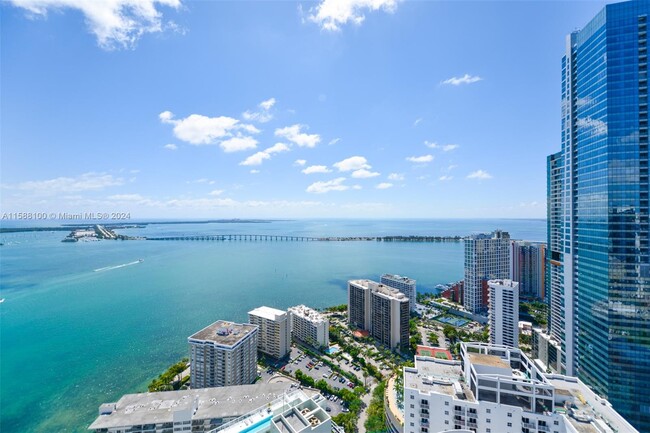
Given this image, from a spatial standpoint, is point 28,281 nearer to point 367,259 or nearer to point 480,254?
point 367,259

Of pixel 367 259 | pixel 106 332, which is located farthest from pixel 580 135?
pixel 367 259

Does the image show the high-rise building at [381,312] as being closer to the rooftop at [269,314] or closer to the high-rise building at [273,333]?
the high-rise building at [273,333]

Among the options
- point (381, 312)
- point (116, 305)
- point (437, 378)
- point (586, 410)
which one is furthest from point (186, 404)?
point (116, 305)

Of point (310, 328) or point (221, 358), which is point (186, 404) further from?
point (310, 328)

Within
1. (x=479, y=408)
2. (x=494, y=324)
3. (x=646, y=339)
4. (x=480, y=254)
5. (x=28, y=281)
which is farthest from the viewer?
(x=28, y=281)

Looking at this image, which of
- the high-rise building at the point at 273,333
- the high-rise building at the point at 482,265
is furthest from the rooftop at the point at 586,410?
the high-rise building at the point at 482,265

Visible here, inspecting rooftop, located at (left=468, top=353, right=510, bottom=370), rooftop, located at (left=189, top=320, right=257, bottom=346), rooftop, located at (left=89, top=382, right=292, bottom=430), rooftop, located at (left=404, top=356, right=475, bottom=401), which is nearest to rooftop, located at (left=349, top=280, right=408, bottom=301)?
rooftop, located at (left=189, top=320, right=257, bottom=346)

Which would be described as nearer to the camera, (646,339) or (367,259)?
(646,339)
